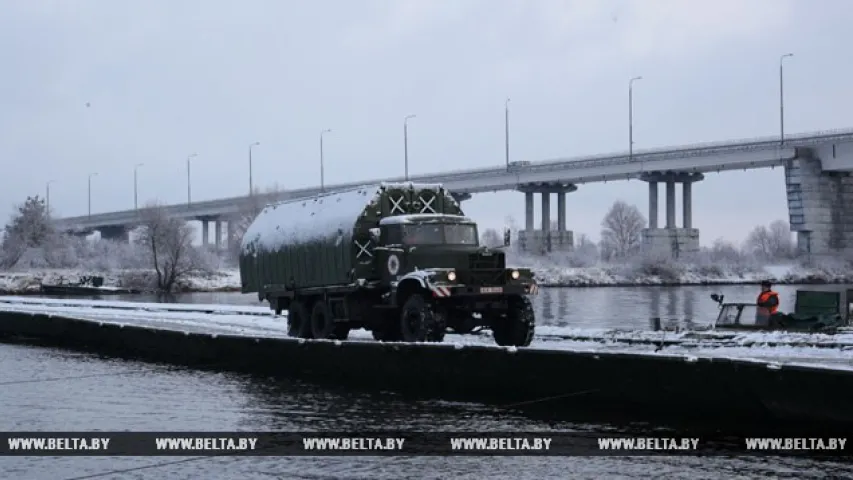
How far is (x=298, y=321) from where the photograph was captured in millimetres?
26141

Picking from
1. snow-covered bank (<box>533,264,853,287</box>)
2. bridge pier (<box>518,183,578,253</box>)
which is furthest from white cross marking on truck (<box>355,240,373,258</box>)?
bridge pier (<box>518,183,578,253</box>)

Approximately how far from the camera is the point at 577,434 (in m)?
12.3

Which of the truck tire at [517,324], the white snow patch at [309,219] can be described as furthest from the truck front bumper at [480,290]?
the white snow patch at [309,219]

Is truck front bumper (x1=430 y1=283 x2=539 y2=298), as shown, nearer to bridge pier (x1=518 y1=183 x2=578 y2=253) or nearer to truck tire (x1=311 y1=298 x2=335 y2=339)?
truck tire (x1=311 y1=298 x2=335 y2=339)

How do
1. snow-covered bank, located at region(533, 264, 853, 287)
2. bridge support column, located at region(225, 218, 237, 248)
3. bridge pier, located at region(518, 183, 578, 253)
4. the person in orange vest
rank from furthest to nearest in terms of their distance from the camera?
bridge support column, located at region(225, 218, 237, 248), bridge pier, located at region(518, 183, 578, 253), snow-covered bank, located at region(533, 264, 853, 287), the person in orange vest

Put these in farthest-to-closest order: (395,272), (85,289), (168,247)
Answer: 1. (168,247)
2. (85,289)
3. (395,272)

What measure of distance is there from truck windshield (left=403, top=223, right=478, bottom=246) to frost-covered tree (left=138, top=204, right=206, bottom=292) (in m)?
62.8

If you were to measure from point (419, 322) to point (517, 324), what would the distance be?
6.85ft

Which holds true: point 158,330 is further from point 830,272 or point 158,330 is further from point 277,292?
point 830,272

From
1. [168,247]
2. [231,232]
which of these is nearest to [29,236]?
[231,232]

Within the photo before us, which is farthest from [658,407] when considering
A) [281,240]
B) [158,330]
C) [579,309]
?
[579,309]

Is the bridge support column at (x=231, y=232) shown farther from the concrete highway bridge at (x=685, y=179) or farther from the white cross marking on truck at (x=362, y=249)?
the white cross marking on truck at (x=362, y=249)

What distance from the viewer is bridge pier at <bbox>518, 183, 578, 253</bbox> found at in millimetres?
108375

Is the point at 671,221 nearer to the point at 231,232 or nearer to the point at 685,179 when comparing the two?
the point at 685,179
